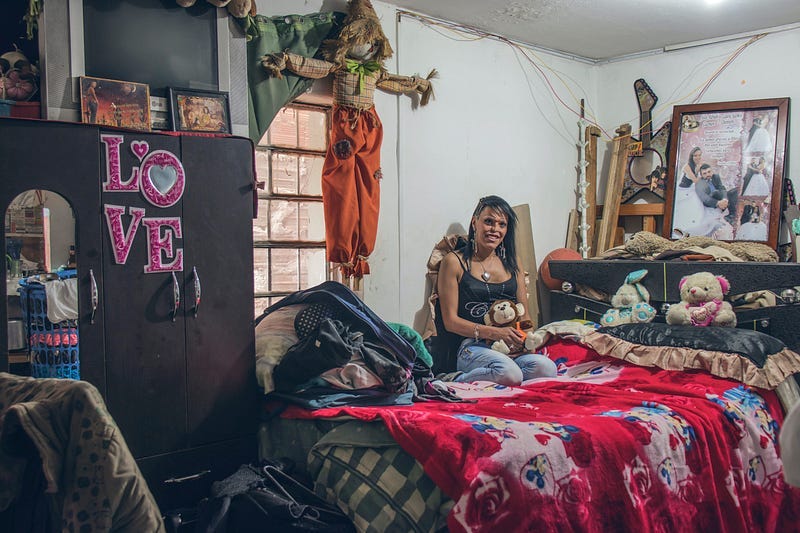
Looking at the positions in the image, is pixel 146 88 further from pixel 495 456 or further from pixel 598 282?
pixel 598 282

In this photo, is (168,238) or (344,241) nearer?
(168,238)

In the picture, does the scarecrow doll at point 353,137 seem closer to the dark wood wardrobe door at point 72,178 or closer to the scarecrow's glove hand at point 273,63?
the scarecrow's glove hand at point 273,63

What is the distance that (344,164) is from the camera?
393 cm

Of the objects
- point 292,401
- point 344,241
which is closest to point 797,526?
point 292,401

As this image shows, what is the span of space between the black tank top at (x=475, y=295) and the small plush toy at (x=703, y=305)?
98cm

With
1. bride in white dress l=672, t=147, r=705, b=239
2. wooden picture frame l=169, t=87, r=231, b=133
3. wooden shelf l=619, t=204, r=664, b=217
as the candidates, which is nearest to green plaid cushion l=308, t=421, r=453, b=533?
wooden picture frame l=169, t=87, r=231, b=133

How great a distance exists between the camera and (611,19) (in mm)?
4695

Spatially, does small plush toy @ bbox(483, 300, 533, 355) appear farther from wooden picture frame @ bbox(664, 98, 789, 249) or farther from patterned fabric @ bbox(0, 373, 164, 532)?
patterned fabric @ bbox(0, 373, 164, 532)

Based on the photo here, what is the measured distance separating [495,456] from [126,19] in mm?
2311

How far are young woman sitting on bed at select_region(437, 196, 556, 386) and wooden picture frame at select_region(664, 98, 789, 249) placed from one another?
165 cm

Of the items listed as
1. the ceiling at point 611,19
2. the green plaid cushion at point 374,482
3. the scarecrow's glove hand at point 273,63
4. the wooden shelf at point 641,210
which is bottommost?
the green plaid cushion at point 374,482

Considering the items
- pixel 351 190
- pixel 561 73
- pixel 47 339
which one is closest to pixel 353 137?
pixel 351 190

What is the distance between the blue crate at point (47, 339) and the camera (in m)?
2.57

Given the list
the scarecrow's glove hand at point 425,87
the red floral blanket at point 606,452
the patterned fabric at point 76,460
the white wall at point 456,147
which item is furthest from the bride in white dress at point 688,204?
the patterned fabric at point 76,460
